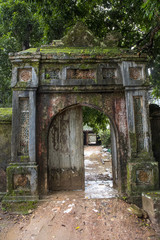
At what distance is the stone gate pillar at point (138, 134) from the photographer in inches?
143

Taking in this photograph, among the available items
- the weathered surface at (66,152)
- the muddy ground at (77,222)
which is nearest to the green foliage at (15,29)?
the weathered surface at (66,152)

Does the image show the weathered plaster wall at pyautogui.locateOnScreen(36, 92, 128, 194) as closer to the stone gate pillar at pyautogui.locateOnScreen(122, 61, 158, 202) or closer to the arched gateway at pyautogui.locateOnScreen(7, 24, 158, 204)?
the arched gateway at pyautogui.locateOnScreen(7, 24, 158, 204)

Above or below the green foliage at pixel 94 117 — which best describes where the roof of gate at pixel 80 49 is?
above

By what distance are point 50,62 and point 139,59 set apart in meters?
2.18

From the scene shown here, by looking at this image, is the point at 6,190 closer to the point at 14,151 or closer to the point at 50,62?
the point at 14,151

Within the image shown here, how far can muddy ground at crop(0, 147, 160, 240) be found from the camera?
9.05 ft

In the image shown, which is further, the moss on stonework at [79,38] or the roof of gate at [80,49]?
the moss on stonework at [79,38]

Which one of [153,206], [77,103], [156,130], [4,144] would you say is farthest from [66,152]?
[156,130]

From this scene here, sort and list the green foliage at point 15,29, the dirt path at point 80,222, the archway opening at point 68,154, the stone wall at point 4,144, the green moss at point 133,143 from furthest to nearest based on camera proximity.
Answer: the green foliage at point 15,29
the archway opening at point 68,154
the stone wall at point 4,144
the green moss at point 133,143
the dirt path at point 80,222

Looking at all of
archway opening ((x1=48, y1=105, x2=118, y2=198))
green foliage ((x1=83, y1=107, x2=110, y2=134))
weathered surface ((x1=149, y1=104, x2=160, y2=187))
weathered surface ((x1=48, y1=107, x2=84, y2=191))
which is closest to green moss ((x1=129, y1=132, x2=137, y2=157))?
archway opening ((x1=48, y1=105, x2=118, y2=198))

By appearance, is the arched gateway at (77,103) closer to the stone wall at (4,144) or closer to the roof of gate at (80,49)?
the roof of gate at (80,49)

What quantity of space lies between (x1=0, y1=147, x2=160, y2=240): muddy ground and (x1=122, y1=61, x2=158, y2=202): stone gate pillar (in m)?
0.60

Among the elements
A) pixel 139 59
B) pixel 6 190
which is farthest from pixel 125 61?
pixel 6 190

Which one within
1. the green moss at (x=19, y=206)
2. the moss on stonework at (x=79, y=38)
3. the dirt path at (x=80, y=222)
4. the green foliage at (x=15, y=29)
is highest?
the green foliage at (x=15, y=29)
